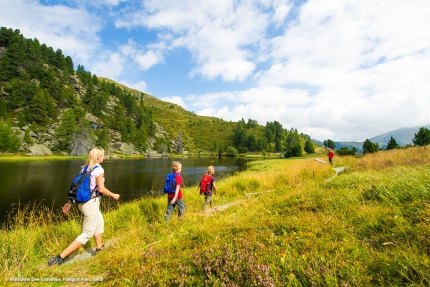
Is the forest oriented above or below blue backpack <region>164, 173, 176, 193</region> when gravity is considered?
above

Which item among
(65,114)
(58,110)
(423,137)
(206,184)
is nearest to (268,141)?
(423,137)

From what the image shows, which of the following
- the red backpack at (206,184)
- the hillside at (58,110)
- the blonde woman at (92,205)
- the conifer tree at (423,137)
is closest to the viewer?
the blonde woman at (92,205)

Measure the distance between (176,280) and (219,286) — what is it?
73cm

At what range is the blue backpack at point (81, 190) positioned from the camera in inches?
184

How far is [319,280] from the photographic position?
108 inches

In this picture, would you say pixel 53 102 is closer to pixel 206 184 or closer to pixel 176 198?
pixel 206 184

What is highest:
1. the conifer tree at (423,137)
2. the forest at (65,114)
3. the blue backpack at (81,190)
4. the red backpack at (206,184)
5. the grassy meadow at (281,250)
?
the forest at (65,114)

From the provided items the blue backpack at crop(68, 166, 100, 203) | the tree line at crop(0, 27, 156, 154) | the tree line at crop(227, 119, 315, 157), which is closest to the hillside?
the tree line at crop(0, 27, 156, 154)

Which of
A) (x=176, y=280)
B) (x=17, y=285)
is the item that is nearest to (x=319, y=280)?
(x=176, y=280)

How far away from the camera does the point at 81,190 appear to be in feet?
15.4

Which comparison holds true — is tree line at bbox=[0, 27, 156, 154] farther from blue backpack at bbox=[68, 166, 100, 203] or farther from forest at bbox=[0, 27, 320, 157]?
blue backpack at bbox=[68, 166, 100, 203]

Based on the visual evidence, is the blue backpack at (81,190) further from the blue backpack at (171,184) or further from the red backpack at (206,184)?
A: the red backpack at (206,184)

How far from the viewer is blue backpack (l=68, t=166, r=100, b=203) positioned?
4.67m

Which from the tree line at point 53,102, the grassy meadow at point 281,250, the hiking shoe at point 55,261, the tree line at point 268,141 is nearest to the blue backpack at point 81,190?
the hiking shoe at point 55,261
